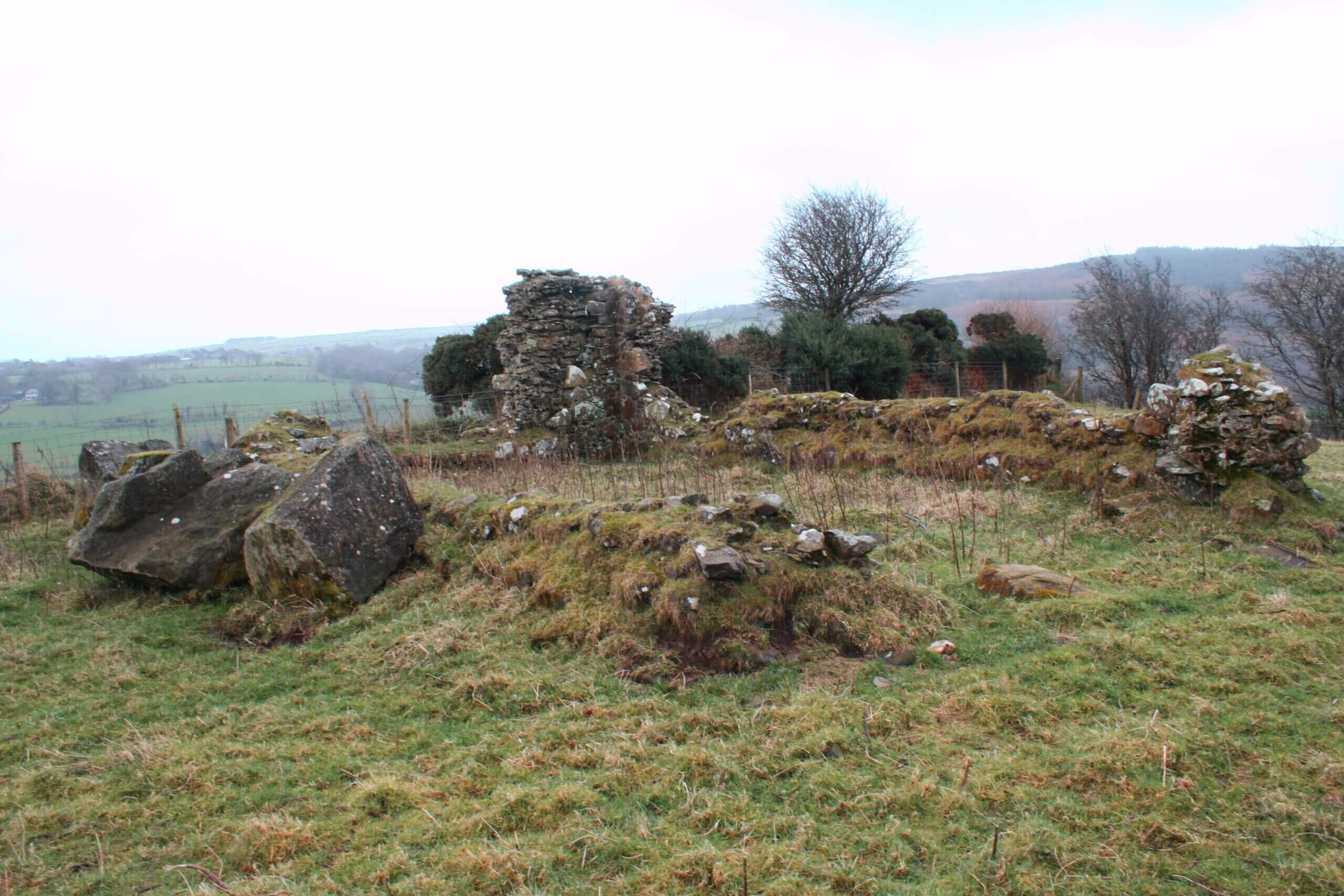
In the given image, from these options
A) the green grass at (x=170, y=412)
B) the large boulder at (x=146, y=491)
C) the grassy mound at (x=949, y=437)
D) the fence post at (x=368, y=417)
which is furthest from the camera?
the green grass at (x=170, y=412)

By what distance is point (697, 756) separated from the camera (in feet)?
12.3

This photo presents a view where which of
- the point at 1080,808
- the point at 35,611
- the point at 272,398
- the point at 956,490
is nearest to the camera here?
the point at 1080,808

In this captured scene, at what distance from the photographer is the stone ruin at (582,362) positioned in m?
16.1

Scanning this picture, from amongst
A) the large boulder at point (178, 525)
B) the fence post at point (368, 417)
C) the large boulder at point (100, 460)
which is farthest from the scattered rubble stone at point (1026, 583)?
the fence post at point (368, 417)

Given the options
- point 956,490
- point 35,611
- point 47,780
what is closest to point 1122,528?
point 956,490

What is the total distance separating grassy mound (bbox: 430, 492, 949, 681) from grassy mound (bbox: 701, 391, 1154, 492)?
15.4 ft

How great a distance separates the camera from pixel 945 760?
3.63 meters

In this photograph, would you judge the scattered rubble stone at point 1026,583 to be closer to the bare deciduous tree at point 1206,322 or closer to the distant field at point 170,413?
the distant field at point 170,413

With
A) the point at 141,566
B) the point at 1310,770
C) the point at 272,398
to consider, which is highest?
the point at 272,398

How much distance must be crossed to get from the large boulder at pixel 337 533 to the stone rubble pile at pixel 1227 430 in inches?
333

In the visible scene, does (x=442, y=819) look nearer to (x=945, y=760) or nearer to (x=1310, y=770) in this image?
(x=945, y=760)

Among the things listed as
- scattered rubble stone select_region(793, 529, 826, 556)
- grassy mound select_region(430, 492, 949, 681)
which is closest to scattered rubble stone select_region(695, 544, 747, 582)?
grassy mound select_region(430, 492, 949, 681)

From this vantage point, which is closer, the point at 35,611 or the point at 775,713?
the point at 775,713

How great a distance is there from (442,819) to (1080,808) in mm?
2771
